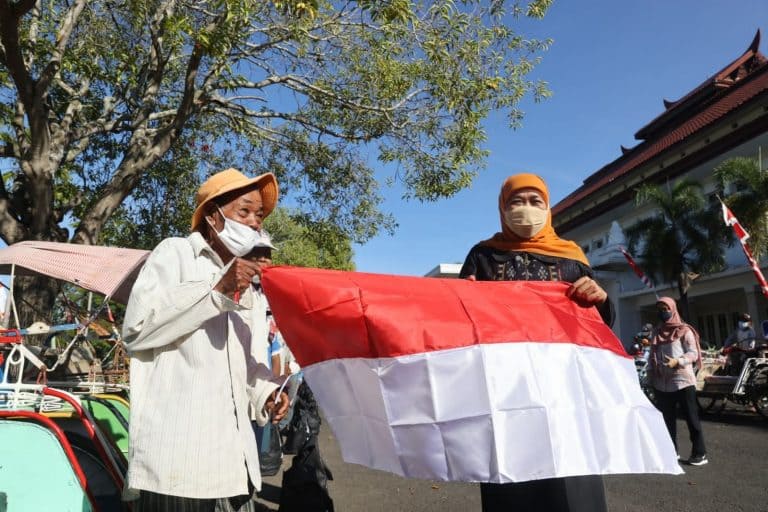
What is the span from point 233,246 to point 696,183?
19656mm

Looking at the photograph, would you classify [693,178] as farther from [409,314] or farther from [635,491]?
[409,314]

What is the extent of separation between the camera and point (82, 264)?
411 cm

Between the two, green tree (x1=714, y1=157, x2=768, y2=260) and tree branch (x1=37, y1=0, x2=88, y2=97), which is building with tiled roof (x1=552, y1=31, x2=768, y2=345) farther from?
tree branch (x1=37, y1=0, x2=88, y2=97)

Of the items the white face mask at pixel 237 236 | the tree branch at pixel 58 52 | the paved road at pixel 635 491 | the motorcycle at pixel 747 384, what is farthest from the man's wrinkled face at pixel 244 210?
→ the motorcycle at pixel 747 384

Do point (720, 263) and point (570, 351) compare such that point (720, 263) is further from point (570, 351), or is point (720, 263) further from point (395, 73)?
point (570, 351)

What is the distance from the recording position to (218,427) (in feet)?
6.37

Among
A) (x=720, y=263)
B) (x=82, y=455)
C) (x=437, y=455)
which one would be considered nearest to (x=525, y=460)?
(x=437, y=455)

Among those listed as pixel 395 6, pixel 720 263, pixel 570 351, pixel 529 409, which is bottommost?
pixel 529 409

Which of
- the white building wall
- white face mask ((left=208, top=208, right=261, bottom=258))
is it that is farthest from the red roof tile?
white face mask ((left=208, top=208, right=261, bottom=258))

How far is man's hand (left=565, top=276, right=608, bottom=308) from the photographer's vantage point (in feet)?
8.06

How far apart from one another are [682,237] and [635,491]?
606 inches

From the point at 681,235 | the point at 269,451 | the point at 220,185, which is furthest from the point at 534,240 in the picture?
the point at 681,235

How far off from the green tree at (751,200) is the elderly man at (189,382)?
16613mm

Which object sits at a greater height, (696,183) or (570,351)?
(696,183)
